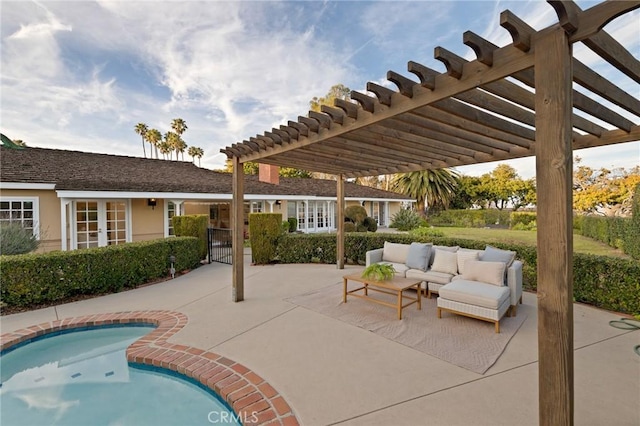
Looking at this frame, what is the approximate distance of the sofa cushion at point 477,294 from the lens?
421 centimetres

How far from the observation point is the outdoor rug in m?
3.55

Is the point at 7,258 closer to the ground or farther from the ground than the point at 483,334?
farther from the ground

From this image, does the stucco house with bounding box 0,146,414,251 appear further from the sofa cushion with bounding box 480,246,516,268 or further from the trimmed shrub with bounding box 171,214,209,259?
the sofa cushion with bounding box 480,246,516,268

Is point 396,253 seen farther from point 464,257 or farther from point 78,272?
point 78,272

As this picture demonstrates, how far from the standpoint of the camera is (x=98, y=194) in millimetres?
10102

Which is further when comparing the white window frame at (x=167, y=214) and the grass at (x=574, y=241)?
the white window frame at (x=167, y=214)

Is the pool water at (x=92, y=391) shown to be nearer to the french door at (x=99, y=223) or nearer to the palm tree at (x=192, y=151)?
the french door at (x=99, y=223)

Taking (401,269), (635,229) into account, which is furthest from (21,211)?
(635,229)

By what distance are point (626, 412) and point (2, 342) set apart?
7.36 metres

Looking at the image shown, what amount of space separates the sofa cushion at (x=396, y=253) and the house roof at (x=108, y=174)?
29.4 ft

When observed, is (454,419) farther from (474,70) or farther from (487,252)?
(487,252)

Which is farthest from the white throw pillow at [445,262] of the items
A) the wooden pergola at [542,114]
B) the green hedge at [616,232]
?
the green hedge at [616,232]

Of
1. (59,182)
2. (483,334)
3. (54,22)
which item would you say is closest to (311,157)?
(483,334)

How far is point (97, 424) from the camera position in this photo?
2.72 meters
